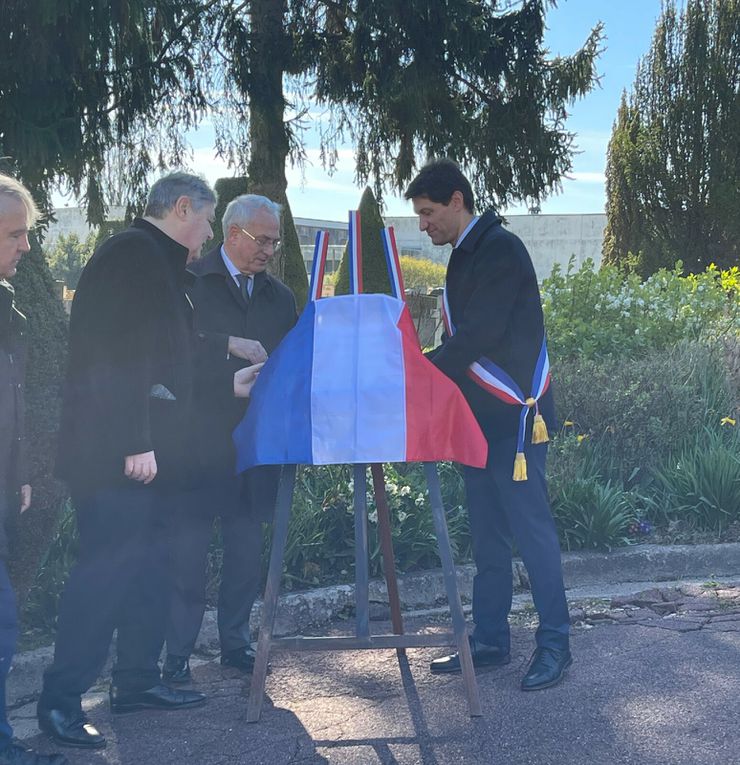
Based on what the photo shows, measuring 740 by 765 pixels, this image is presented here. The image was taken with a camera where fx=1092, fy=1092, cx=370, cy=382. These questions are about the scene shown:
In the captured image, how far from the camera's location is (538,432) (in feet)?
14.6

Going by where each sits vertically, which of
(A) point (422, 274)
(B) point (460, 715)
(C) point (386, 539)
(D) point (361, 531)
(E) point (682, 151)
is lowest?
(B) point (460, 715)

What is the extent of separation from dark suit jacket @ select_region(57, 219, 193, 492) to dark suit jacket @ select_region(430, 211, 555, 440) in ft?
3.78

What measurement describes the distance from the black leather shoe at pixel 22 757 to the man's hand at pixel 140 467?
960 millimetres

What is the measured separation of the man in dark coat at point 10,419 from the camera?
350cm

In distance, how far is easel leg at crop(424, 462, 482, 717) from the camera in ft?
13.4

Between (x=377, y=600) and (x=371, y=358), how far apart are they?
2.11 m

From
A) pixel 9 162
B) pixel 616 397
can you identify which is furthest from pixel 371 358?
pixel 9 162

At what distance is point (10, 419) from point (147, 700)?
1.30 m

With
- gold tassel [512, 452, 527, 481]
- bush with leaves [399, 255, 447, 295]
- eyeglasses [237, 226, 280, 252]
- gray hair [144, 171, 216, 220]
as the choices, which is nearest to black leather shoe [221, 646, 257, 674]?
gold tassel [512, 452, 527, 481]

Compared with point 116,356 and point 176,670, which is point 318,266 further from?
point 176,670

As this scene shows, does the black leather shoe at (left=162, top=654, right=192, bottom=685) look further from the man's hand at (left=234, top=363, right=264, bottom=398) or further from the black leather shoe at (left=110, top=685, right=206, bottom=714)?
the man's hand at (left=234, top=363, right=264, bottom=398)

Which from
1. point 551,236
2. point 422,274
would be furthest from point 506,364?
point 551,236

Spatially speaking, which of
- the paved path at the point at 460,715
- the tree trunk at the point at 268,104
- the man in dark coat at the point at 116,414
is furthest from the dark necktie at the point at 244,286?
the tree trunk at the point at 268,104

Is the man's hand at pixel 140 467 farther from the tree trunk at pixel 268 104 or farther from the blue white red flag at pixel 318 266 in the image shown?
the tree trunk at pixel 268 104
